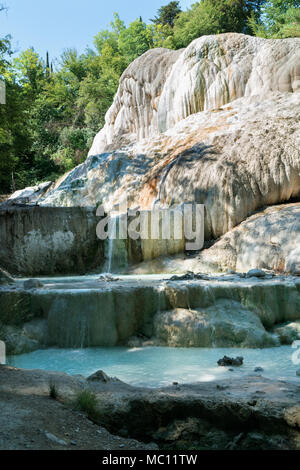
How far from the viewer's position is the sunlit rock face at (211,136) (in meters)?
10.2

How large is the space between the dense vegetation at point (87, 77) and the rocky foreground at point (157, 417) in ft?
67.7

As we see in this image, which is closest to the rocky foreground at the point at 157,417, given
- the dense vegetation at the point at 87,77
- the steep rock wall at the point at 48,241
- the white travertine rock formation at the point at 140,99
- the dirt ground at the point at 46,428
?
the dirt ground at the point at 46,428

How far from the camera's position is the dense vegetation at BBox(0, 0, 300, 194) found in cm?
2648

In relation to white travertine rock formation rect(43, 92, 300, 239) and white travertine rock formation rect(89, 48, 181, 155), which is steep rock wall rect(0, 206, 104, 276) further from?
white travertine rock formation rect(89, 48, 181, 155)

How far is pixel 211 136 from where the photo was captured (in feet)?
40.7

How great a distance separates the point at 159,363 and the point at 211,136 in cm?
863

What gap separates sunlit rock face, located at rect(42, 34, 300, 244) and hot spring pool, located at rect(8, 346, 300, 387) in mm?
4811

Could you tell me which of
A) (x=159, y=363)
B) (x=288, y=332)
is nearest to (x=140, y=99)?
(x=288, y=332)

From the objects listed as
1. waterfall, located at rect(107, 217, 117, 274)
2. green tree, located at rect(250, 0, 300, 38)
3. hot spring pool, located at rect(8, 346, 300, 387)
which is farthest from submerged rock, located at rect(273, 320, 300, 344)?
green tree, located at rect(250, 0, 300, 38)

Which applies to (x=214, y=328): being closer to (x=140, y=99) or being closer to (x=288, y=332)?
(x=288, y=332)

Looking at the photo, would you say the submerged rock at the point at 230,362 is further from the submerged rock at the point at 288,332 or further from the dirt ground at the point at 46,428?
the dirt ground at the point at 46,428

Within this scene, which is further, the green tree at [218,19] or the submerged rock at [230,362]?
the green tree at [218,19]

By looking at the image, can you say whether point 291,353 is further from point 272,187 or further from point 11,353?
point 272,187

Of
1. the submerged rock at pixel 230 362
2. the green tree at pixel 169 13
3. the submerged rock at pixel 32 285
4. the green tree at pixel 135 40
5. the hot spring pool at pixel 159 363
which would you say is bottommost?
the hot spring pool at pixel 159 363
